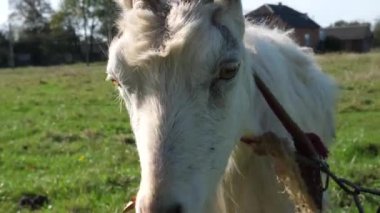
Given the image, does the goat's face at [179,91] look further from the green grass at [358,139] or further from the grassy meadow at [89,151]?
the green grass at [358,139]

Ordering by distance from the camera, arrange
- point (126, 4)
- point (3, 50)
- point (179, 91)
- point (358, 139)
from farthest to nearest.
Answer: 1. point (3, 50)
2. point (358, 139)
3. point (126, 4)
4. point (179, 91)

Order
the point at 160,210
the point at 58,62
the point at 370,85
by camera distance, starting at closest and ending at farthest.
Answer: the point at 160,210 < the point at 370,85 < the point at 58,62

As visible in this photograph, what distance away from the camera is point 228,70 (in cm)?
324

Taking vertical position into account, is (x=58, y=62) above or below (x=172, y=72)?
below

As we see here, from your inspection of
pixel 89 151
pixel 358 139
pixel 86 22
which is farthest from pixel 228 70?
pixel 86 22

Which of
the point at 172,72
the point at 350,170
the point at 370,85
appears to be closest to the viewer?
the point at 172,72

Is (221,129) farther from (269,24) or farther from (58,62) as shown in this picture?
(58,62)

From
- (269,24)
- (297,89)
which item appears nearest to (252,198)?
(297,89)

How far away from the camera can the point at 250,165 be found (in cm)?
428

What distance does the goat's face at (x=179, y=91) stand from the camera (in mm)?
2971

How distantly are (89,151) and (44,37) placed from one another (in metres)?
51.6

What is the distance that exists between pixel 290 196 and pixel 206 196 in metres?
1.09

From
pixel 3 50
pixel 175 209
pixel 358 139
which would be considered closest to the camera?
pixel 175 209

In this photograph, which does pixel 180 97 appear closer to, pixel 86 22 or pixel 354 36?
pixel 86 22
